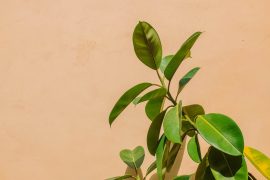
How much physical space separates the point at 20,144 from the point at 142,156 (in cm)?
48

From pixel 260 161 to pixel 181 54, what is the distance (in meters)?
0.37

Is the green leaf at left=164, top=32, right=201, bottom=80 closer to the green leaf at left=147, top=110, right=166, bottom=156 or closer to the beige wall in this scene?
the green leaf at left=147, top=110, right=166, bottom=156

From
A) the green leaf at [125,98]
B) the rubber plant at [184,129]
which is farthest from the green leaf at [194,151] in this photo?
the green leaf at [125,98]

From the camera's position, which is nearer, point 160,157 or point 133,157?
point 160,157

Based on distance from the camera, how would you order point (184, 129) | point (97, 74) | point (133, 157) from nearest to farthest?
1. point (184, 129)
2. point (133, 157)
3. point (97, 74)

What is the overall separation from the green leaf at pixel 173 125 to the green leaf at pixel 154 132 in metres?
0.07

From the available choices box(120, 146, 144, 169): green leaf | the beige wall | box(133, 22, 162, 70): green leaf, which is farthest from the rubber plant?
the beige wall

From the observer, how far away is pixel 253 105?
3.92 feet

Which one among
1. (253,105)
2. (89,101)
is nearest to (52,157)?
(89,101)

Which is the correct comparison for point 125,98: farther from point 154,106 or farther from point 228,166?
point 228,166

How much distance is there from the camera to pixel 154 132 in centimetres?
88

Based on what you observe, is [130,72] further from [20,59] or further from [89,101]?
[20,59]

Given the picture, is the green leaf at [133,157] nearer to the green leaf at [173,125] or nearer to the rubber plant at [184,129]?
the rubber plant at [184,129]

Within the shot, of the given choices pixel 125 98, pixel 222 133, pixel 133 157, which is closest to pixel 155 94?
pixel 125 98
